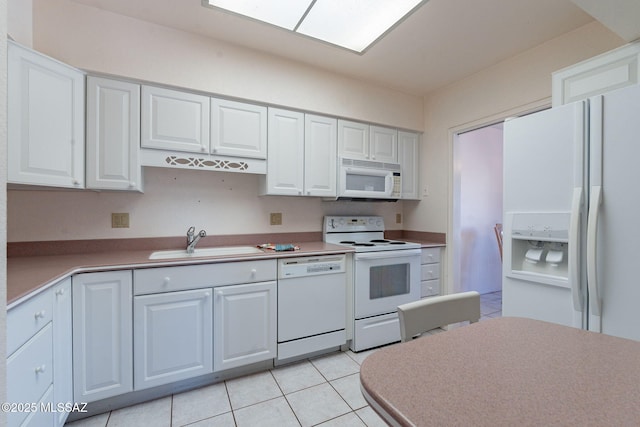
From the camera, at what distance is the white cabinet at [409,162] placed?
3.06m

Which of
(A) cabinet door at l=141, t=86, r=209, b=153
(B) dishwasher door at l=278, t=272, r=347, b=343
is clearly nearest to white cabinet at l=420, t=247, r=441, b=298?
(B) dishwasher door at l=278, t=272, r=347, b=343

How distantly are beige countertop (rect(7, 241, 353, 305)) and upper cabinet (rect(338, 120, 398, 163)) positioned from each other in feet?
3.59

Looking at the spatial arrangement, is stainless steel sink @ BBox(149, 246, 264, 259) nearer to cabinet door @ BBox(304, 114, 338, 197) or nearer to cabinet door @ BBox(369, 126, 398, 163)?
cabinet door @ BBox(304, 114, 338, 197)

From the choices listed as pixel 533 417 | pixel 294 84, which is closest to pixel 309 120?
pixel 294 84

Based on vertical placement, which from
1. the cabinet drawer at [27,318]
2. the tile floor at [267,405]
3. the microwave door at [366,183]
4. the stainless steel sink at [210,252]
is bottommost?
the tile floor at [267,405]

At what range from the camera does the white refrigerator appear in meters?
1.24

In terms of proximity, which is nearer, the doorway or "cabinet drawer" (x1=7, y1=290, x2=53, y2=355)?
"cabinet drawer" (x1=7, y1=290, x2=53, y2=355)

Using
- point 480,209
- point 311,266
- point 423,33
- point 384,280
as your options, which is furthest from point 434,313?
point 480,209

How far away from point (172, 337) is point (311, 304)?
97cm

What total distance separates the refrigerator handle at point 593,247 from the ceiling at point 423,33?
134cm

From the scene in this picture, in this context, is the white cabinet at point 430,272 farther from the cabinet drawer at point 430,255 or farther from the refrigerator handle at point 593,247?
the refrigerator handle at point 593,247

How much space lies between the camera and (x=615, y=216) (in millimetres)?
1271

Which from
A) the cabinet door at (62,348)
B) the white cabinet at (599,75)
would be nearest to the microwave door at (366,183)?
the white cabinet at (599,75)

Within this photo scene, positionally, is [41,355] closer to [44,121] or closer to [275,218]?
[44,121]
